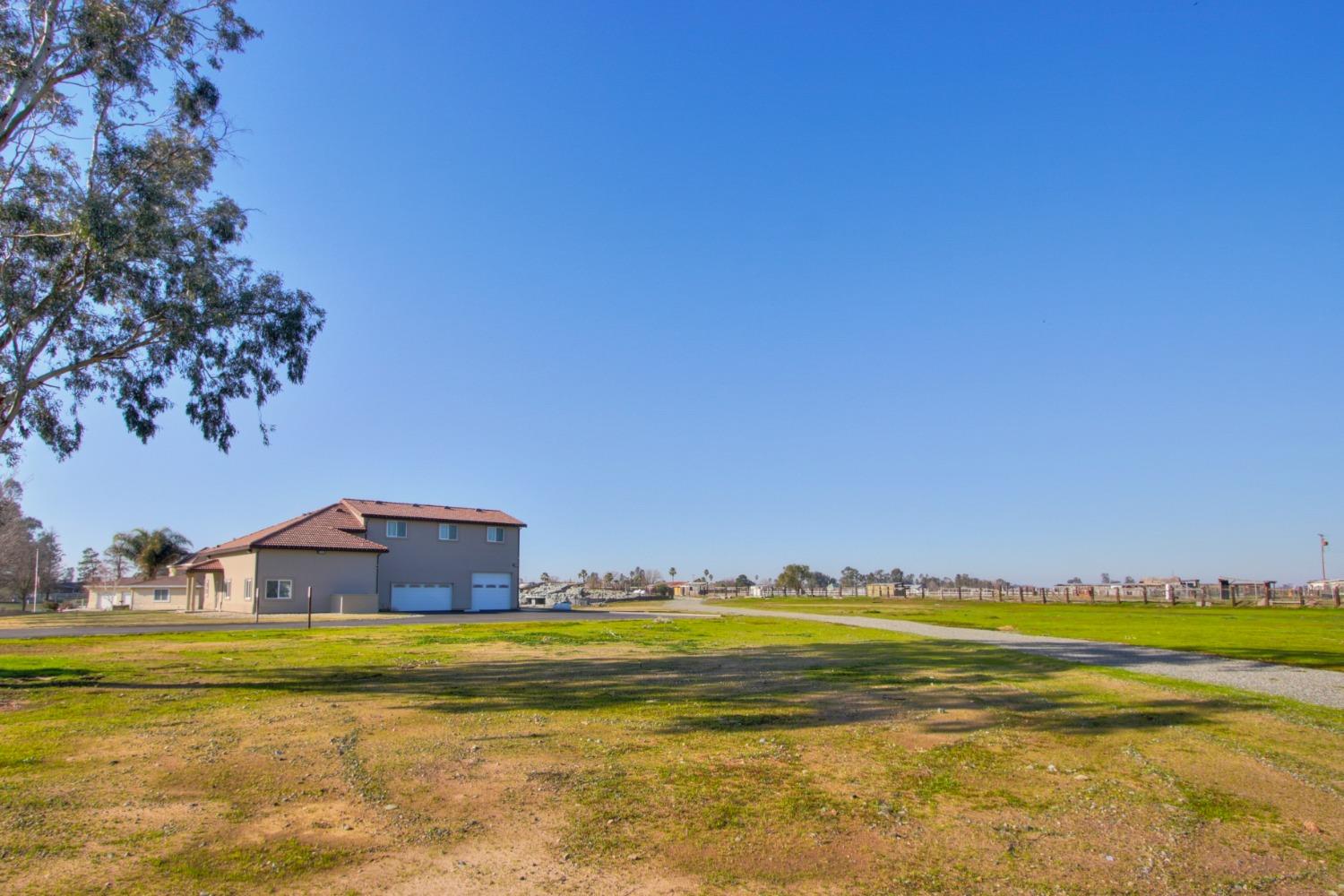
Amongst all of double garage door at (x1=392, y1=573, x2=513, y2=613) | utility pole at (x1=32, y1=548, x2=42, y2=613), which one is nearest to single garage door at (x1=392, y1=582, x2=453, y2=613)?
double garage door at (x1=392, y1=573, x2=513, y2=613)

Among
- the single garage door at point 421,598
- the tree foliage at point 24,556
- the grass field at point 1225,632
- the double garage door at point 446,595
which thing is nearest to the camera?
the grass field at point 1225,632

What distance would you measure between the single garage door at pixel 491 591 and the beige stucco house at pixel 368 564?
0.20ft

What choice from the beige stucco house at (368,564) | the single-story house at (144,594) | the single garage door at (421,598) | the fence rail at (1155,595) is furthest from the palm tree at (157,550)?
the fence rail at (1155,595)

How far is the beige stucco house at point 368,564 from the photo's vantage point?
1660 inches

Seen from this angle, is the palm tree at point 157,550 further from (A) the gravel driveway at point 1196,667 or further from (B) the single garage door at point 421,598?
(A) the gravel driveway at point 1196,667

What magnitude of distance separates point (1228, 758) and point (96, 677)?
16.4 m

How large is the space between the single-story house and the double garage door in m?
30.8

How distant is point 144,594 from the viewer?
73562 mm

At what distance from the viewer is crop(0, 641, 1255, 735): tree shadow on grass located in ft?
33.1

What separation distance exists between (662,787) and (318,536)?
4213 centimetres

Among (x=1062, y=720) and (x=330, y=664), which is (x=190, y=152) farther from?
(x=1062, y=720)

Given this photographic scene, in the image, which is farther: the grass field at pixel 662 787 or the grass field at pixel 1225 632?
the grass field at pixel 1225 632

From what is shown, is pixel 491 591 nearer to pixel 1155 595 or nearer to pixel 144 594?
pixel 144 594

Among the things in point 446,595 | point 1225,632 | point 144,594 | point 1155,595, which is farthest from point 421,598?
point 1155,595
